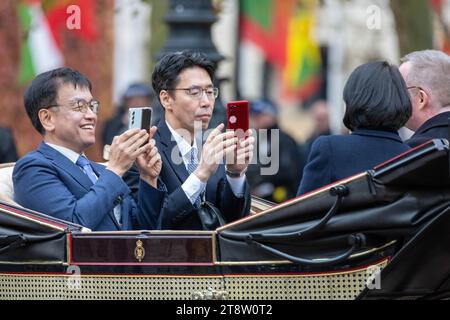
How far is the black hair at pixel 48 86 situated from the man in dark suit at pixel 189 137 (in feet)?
1.43

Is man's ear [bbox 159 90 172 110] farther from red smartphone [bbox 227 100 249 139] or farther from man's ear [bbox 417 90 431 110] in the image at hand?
man's ear [bbox 417 90 431 110]

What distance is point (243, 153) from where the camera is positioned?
6.42m

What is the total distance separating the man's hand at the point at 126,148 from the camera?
6.31 metres

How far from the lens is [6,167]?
707 centimetres

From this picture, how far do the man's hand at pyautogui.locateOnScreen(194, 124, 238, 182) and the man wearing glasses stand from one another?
0.26m

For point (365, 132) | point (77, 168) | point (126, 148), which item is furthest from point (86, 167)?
point (365, 132)

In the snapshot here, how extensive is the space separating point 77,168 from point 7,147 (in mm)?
4718

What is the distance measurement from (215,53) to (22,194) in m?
4.82

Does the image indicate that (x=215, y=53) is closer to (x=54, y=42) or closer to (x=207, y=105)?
(x=207, y=105)

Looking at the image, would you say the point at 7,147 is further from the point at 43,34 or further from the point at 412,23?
the point at 43,34

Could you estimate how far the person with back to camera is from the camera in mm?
6293

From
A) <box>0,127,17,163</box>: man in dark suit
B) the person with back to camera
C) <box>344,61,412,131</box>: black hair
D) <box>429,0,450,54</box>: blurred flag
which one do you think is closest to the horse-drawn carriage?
the person with back to camera

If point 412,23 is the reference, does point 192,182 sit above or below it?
below
